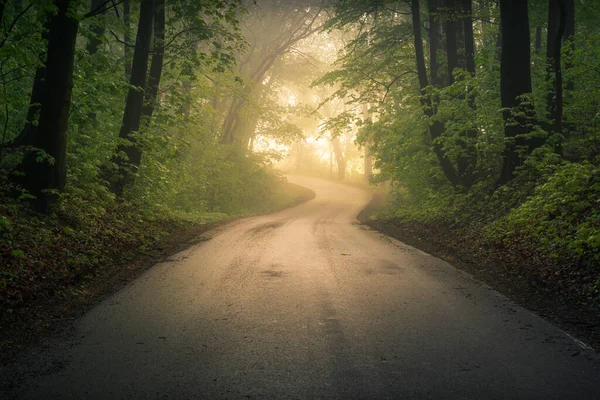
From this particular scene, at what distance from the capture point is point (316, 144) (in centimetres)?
7419

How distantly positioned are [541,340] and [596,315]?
127cm

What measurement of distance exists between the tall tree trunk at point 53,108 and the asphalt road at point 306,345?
10.2ft

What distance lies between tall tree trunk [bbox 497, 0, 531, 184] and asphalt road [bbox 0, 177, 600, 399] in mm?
5802

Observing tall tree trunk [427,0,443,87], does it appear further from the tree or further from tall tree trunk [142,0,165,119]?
the tree

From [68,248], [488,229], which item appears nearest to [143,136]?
[68,248]

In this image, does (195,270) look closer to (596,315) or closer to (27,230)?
(27,230)

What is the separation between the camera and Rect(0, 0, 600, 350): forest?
8.01 metres

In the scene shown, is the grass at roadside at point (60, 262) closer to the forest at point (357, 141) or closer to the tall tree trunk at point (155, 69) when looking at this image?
the forest at point (357, 141)

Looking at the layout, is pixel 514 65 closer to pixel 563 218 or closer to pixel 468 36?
pixel 468 36

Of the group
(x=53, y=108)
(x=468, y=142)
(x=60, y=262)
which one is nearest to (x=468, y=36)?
(x=468, y=142)

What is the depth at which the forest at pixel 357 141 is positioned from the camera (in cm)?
801

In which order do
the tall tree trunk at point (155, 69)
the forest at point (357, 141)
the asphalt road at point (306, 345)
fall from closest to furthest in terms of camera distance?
1. the asphalt road at point (306, 345)
2. the forest at point (357, 141)
3. the tall tree trunk at point (155, 69)

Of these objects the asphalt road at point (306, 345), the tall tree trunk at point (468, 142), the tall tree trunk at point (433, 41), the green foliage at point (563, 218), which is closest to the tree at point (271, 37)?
the tall tree trunk at point (433, 41)

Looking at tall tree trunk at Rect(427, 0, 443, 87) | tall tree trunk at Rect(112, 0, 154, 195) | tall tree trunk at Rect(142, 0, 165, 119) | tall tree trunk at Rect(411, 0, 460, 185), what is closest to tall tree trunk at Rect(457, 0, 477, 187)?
tall tree trunk at Rect(411, 0, 460, 185)
